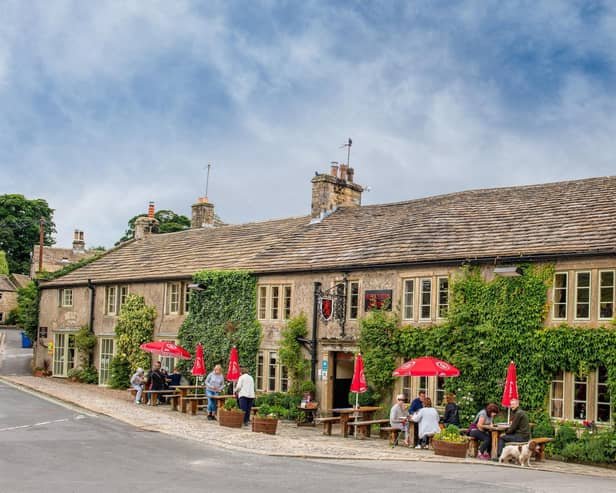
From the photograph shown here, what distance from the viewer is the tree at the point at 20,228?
303 feet

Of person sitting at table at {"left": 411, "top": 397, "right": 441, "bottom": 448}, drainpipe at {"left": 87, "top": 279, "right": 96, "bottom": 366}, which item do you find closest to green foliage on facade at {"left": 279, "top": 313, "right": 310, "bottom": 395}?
person sitting at table at {"left": 411, "top": 397, "right": 441, "bottom": 448}

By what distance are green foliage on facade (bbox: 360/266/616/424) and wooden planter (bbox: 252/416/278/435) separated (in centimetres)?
385

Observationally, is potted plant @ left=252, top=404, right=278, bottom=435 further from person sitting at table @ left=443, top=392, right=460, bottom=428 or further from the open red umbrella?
the open red umbrella

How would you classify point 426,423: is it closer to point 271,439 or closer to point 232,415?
point 271,439

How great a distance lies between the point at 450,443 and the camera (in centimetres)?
1834

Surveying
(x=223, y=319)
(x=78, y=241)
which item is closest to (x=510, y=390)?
(x=223, y=319)

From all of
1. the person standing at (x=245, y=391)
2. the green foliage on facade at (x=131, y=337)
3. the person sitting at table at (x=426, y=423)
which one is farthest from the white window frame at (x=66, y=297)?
the person sitting at table at (x=426, y=423)

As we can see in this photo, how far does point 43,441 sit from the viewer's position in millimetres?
17891

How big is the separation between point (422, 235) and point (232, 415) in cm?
808

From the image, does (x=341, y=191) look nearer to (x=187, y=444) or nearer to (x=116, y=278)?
(x=116, y=278)

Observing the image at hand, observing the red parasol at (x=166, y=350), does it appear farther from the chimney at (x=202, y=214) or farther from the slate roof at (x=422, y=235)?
the chimney at (x=202, y=214)

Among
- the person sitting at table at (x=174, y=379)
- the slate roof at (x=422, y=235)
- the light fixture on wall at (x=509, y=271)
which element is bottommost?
the person sitting at table at (x=174, y=379)

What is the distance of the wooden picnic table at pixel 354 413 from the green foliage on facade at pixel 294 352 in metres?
3.32

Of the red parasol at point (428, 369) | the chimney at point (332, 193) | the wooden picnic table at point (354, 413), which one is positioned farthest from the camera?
the chimney at point (332, 193)
